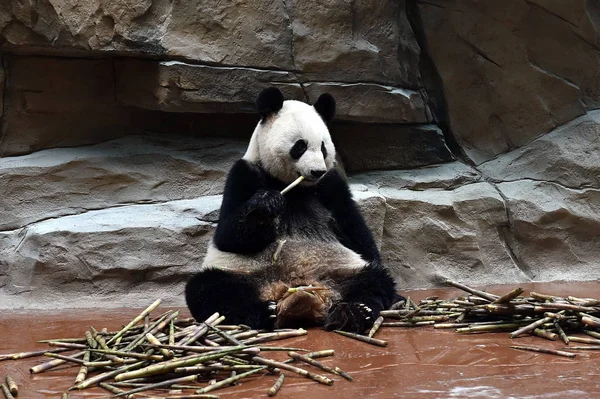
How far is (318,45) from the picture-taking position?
638 centimetres

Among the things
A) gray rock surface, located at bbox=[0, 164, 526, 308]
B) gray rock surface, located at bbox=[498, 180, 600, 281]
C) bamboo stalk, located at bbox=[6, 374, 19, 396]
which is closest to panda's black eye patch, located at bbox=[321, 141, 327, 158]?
gray rock surface, located at bbox=[0, 164, 526, 308]

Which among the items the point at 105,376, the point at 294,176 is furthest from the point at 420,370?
the point at 294,176

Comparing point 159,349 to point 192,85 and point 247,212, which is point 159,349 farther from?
point 192,85

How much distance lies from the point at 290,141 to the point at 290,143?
0.04 ft

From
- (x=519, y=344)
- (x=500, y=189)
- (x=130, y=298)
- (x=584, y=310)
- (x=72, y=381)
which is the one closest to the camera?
(x=72, y=381)

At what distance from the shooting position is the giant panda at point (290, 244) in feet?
14.1

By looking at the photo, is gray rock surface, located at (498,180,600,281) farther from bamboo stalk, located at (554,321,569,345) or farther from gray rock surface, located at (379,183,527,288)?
bamboo stalk, located at (554,321,569,345)

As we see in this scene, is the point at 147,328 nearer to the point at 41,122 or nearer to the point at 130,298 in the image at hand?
the point at 130,298

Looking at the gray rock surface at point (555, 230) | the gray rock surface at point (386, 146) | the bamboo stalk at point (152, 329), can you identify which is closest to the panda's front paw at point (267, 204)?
the bamboo stalk at point (152, 329)

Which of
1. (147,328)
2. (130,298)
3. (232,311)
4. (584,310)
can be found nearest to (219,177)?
(130,298)

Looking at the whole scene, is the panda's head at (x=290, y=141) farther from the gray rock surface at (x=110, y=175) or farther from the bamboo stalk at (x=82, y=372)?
the bamboo stalk at (x=82, y=372)

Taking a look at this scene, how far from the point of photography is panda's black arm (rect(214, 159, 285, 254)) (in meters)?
4.43

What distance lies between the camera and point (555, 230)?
22.0 feet

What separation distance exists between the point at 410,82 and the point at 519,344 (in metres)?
3.50
